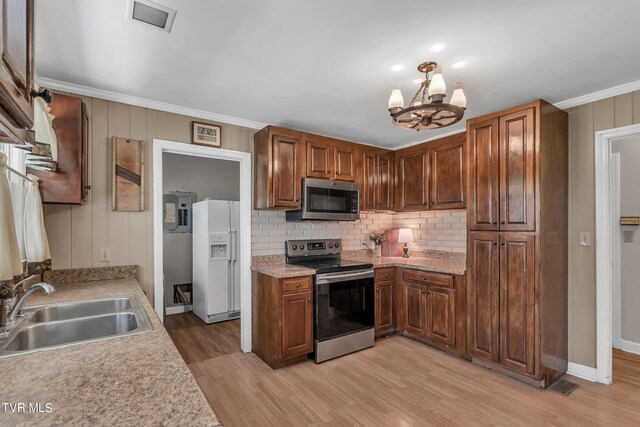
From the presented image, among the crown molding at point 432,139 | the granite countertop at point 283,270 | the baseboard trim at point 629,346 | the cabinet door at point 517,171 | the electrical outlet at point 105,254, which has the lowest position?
the baseboard trim at point 629,346

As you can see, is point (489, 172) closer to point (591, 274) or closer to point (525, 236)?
point (525, 236)

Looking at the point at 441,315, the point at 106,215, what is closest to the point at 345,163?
the point at 441,315

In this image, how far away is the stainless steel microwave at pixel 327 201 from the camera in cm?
338

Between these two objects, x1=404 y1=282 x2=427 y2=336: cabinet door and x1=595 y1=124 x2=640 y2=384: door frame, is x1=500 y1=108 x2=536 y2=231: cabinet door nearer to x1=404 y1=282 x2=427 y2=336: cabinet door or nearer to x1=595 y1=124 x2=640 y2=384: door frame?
x1=595 y1=124 x2=640 y2=384: door frame

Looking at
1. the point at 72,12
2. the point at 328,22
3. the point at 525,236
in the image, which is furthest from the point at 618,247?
the point at 72,12

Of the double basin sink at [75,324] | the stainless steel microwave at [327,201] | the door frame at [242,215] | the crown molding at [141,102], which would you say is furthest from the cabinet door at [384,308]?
the double basin sink at [75,324]

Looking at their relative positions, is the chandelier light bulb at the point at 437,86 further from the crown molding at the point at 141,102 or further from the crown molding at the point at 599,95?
the crown molding at the point at 141,102

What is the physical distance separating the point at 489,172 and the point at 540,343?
4.77 feet

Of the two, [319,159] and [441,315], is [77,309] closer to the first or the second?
[319,159]

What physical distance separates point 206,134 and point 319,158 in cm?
117

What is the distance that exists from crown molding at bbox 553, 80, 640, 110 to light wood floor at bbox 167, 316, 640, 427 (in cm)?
235

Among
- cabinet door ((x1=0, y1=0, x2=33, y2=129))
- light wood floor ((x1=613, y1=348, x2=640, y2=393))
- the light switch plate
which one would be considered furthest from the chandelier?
light wood floor ((x1=613, y1=348, x2=640, y2=393))

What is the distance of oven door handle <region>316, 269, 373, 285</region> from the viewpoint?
312 centimetres

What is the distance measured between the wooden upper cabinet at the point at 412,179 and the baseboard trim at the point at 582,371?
1936mm
